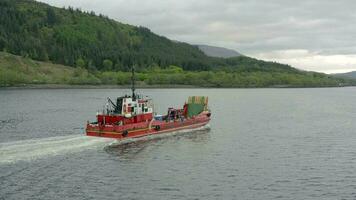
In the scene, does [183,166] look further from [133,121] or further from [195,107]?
[195,107]

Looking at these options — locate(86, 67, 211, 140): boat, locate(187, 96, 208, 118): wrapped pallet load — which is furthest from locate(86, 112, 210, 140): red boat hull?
locate(187, 96, 208, 118): wrapped pallet load

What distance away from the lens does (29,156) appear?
5191 centimetres

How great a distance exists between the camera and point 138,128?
69.1m

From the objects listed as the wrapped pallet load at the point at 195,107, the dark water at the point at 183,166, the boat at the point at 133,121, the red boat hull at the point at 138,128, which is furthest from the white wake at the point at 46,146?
the wrapped pallet load at the point at 195,107

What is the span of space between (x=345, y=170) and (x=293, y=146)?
15.8m

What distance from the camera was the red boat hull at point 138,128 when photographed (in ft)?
215

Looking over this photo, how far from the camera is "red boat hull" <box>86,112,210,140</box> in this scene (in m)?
65.5

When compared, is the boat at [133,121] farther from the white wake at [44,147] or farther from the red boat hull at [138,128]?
the white wake at [44,147]

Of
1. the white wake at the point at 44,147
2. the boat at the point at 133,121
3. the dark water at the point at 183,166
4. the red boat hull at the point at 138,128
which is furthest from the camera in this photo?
the boat at the point at 133,121

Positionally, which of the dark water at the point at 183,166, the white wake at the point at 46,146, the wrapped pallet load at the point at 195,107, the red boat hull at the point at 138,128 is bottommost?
the dark water at the point at 183,166

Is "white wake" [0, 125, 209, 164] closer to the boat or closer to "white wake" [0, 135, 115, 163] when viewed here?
"white wake" [0, 135, 115, 163]

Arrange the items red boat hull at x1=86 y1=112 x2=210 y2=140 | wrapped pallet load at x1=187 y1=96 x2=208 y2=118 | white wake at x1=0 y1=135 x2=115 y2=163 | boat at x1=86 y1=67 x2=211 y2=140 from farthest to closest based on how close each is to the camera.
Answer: wrapped pallet load at x1=187 y1=96 x2=208 y2=118
boat at x1=86 y1=67 x2=211 y2=140
red boat hull at x1=86 y1=112 x2=210 y2=140
white wake at x1=0 y1=135 x2=115 y2=163

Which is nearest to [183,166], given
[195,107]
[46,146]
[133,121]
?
[46,146]

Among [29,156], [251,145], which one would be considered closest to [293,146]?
[251,145]
